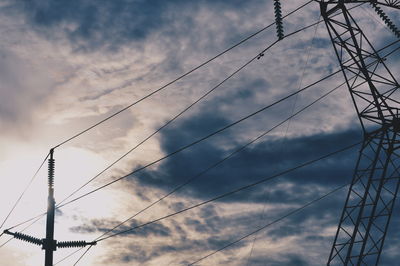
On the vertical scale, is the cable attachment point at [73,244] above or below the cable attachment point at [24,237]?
below

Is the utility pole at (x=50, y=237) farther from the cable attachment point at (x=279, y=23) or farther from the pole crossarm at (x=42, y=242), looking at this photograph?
the cable attachment point at (x=279, y=23)

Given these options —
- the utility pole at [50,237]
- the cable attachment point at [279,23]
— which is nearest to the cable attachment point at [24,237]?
the utility pole at [50,237]

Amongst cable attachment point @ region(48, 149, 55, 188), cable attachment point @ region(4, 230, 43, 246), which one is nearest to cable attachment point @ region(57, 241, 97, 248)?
cable attachment point @ region(4, 230, 43, 246)

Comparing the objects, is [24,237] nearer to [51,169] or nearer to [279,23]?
[51,169]

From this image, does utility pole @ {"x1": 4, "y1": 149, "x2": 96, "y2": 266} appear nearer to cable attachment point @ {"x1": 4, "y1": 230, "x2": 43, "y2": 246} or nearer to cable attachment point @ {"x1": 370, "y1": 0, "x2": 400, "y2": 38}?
cable attachment point @ {"x1": 4, "y1": 230, "x2": 43, "y2": 246}

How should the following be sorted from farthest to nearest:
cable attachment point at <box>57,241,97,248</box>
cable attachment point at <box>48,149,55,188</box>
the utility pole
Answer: cable attachment point at <box>48,149,55,188</box>
cable attachment point at <box>57,241,97,248</box>
the utility pole

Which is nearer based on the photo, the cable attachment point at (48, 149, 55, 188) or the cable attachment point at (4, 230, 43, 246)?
the cable attachment point at (4, 230, 43, 246)

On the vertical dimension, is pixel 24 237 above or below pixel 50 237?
above

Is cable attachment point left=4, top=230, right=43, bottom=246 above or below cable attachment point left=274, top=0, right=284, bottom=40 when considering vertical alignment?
below

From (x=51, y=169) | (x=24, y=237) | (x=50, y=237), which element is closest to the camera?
(x=50, y=237)

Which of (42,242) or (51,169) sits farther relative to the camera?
(51,169)

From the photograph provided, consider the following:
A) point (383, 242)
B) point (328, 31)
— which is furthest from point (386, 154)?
point (328, 31)

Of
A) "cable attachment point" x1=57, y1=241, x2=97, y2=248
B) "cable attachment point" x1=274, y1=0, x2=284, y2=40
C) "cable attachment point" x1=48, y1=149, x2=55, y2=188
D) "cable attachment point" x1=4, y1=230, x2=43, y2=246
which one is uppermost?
"cable attachment point" x1=274, y1=0, x2=284, y2=40

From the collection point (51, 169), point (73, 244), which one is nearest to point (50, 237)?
point (73, 244)
